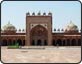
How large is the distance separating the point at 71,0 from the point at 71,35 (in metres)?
26.2

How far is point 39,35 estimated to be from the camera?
31156 millimetres

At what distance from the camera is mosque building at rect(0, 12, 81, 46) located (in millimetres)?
30672

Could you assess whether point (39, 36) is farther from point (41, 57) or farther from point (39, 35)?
point (41, 57)

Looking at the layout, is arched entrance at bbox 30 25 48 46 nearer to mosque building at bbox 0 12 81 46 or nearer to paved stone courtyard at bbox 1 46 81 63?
mosque building at bbox 0 12 81 46

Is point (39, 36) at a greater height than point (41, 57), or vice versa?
point (39, 36)

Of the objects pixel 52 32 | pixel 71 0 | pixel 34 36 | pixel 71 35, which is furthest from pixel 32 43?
pixel 71 0

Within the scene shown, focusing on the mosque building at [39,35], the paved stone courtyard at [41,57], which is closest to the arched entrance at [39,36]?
the mosque building at [39,35]

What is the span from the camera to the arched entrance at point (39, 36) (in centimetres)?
3100

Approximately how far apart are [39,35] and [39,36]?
14cm

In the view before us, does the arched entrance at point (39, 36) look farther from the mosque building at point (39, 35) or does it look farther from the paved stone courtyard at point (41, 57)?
the paved stone courtyard at point (41, 57)

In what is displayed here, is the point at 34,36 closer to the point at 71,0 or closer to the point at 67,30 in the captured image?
the point at 67,30

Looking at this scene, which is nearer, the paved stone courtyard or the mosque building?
the paved stone courtyard

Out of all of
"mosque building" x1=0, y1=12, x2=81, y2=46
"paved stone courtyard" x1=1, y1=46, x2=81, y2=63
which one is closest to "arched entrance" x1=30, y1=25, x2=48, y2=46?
"mosque building" x1=0, y1=12, x2=81, y2=46

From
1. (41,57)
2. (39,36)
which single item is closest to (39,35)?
(39,36)
